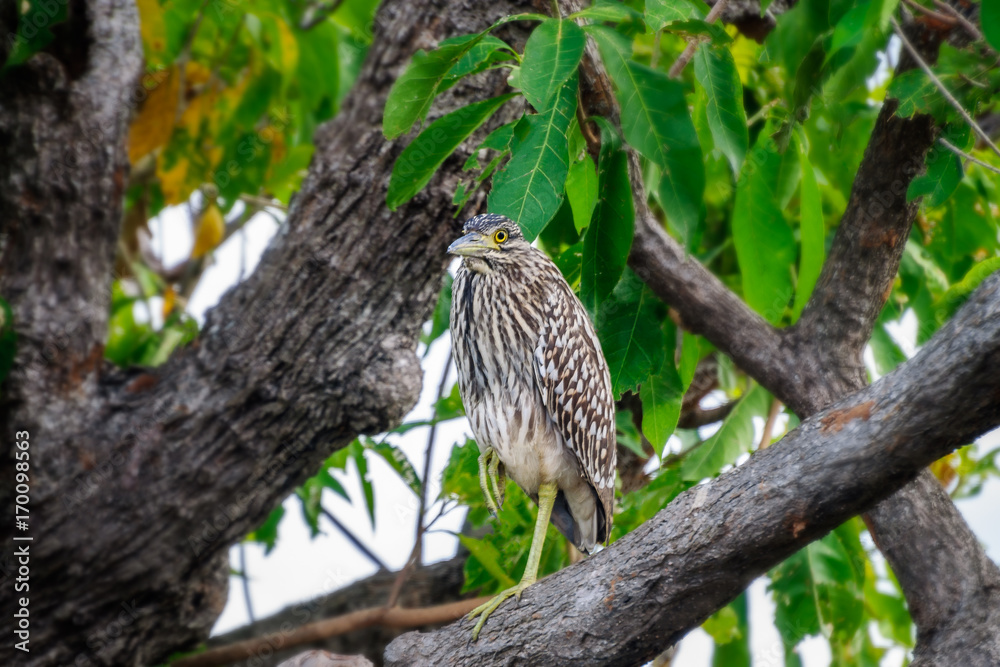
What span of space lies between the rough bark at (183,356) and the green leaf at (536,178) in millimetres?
1281

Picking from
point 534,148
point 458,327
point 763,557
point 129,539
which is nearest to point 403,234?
point 458,327

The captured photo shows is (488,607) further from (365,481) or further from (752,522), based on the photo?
(365,481)

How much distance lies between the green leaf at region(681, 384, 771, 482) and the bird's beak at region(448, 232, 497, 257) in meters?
1.38

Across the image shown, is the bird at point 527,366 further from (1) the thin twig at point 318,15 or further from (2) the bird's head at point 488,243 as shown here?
(1) the thin twig at point 318,15

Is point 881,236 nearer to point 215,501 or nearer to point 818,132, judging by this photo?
point 818,132

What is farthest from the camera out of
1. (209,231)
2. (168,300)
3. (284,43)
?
(168,300)

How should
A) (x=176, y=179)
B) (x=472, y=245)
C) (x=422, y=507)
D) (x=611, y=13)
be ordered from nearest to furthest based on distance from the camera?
(x=611, y=13)
(x=472, y=245)
(x=422, y=507)
(x=176, y=179)

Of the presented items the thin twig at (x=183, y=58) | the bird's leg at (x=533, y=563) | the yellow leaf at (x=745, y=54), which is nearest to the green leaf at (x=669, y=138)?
the bird's leg at (x=533, y=563)

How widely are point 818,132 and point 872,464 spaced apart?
255cm

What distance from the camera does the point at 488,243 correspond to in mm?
2705

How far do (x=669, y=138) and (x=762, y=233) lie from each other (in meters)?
1.13

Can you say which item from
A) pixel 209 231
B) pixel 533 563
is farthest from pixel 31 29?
pixel 533 563

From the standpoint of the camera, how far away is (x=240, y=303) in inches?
138

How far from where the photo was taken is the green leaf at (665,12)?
1953mm
